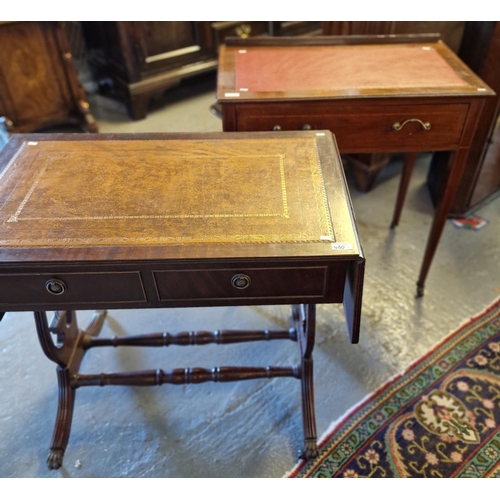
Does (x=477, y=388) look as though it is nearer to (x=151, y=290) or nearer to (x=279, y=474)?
(x=279, y=474)

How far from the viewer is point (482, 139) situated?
203cm

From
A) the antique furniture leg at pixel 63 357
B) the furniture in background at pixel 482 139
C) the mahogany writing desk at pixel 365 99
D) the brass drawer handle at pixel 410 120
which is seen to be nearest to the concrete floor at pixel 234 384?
the antique furniture leg at pixel 63 357

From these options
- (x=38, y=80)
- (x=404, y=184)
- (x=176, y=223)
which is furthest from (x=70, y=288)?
(x=38, y=80)

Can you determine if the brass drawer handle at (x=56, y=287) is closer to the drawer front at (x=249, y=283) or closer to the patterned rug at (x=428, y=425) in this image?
the drawer front at (x=249, y=283)

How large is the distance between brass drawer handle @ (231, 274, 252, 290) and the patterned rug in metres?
0.74

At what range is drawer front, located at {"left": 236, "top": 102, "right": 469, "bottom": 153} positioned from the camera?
1.37 meters

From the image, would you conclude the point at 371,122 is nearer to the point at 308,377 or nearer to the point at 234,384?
the point at 308,377

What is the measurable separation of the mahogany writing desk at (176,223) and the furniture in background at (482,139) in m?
0.78

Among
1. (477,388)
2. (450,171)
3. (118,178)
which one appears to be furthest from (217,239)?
(477,388)

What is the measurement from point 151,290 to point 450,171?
3.56ft

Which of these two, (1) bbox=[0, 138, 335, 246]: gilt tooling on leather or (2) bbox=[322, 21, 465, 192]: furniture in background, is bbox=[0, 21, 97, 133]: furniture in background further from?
(1) bbox=[0, 138, 335, 246]: gilt tooling on leather

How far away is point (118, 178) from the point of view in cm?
111

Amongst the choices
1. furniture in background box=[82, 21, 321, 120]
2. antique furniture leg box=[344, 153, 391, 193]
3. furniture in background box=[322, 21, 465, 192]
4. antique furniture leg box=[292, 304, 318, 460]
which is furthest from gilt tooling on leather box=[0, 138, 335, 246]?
furniture in background box=[82, 21, 321, 120]

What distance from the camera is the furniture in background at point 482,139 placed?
6.08 feet
